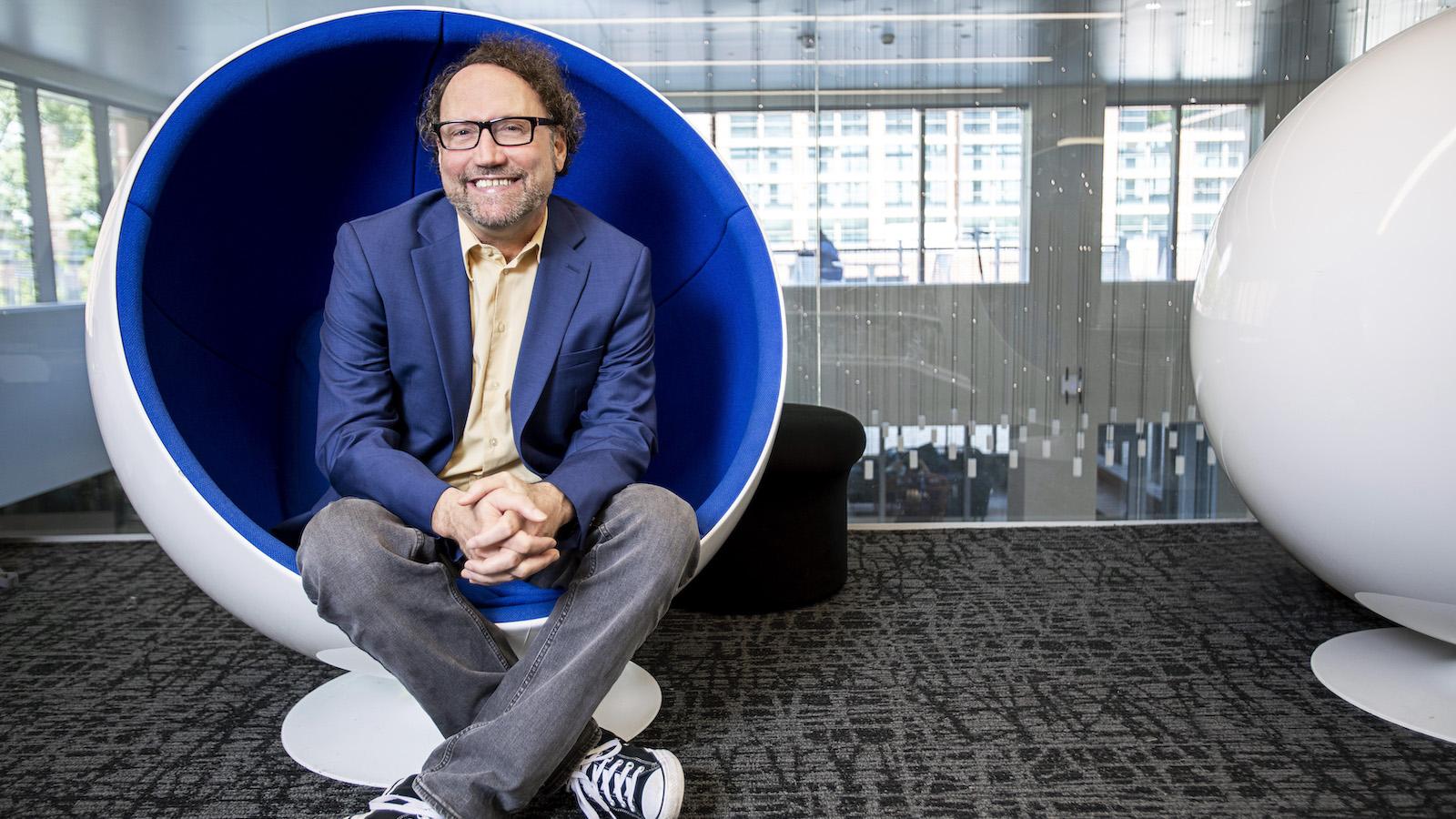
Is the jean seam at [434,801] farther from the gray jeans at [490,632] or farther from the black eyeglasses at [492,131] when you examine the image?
the black eyeglasses at [492,131]

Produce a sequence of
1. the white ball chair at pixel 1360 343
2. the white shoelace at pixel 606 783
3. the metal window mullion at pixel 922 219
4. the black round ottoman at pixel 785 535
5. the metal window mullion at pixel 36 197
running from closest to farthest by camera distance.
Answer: the white shoelace at pixel 606 783 < the white ball chair at pixel 1360 343 < the black round ottoman at pixel 785 535 < the metal window mullion at pixel 36 197 < the metal window mullion at pixel 922 219

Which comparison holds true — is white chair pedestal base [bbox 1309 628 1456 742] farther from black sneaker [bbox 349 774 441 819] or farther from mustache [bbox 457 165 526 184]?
mustache [bbox 457 165 526 184]

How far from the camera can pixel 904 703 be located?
197 centimetres

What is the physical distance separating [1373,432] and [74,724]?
2223 mm

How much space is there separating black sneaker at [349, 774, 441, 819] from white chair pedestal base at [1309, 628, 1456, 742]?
5.19 feet

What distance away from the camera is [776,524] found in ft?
8.09

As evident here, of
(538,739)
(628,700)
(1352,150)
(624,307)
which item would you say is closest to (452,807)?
(538,739)

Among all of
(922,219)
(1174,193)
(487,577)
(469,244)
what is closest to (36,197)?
(469,244)

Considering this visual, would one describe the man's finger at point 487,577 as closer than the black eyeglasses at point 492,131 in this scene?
Yes

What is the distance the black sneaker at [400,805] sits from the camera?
1.46 m

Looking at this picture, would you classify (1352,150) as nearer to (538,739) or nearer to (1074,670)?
(1074,670)

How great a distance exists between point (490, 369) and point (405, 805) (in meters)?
0.69

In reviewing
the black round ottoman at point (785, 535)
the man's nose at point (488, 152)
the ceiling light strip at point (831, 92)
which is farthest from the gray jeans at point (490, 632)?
the ceiling light strip at point (831, 92)

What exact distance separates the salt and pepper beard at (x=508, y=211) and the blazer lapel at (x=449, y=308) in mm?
53
